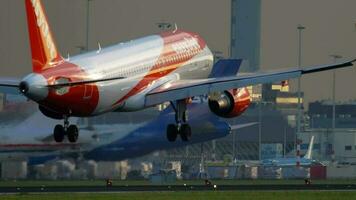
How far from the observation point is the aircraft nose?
96.5 meters

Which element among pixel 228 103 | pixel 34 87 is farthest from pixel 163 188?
pixel 34 87

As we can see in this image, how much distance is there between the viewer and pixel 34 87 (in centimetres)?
9650

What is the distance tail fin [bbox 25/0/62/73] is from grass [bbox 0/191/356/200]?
1067 cm

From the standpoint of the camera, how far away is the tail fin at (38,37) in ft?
325

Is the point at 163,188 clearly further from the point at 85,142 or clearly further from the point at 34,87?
the point at 34,87

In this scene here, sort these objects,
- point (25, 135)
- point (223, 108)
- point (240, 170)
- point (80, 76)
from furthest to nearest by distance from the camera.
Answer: point (240, 170) < point (25, 135) < point (223, 108) < point (80, 76)

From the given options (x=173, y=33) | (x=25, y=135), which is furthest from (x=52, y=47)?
(x=25, y=135)

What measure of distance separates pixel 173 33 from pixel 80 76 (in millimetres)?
13037

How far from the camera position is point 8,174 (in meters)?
135

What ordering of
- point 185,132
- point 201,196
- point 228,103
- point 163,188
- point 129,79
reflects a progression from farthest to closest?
point 163,188 → point 201,196 → point 228,103 → point 185,132 → point 129,79

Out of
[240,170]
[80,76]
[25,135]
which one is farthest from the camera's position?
[240,170]

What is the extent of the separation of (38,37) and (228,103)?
16226 millimetres

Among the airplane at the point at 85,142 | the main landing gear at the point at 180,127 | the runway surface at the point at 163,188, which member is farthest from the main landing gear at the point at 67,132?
the airplane at the point at 85,142

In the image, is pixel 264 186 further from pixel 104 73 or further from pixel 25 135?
pixel 104 73
